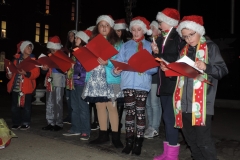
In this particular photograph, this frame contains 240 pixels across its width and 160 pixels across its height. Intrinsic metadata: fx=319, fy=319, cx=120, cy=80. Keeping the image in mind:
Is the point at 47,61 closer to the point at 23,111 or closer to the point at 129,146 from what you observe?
the point at 23,111

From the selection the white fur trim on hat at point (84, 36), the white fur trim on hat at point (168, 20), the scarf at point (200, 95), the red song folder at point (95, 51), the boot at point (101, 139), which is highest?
the white fur trim on hat at point (168, 20)

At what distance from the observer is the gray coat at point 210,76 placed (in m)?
3.24

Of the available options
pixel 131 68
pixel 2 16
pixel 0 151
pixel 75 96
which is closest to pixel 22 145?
pixel 0 151

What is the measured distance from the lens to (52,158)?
13.9ft

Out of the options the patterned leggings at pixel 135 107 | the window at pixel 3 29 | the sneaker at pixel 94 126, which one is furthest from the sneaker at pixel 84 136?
the window at pixel 3 29

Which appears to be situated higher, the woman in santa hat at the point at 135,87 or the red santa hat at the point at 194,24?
the red santa hat at the point at 194,24

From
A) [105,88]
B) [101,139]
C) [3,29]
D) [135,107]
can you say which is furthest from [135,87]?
[3,29]

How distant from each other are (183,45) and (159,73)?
0.50 meters

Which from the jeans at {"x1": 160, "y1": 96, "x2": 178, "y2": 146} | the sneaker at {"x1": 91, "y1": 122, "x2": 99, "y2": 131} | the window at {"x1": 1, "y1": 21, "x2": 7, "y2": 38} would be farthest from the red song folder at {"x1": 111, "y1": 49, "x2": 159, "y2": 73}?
the window at {"x1": 1, "y1": 21, "x2": 7, "y2": 38}

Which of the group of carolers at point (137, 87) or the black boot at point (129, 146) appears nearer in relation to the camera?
the group of carolers at point (137, 87)

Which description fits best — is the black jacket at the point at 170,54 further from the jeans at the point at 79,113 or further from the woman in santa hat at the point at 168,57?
the jeans at the point at 79,113

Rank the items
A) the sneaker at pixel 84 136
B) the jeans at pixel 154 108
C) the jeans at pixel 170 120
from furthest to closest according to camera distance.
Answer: the jeans at pixel 154 108, the sneaker at pixel 84 136, the jeans at pixel 170 120

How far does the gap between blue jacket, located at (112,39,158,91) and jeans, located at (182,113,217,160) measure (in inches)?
38.9

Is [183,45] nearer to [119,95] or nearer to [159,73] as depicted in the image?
[159,73]
